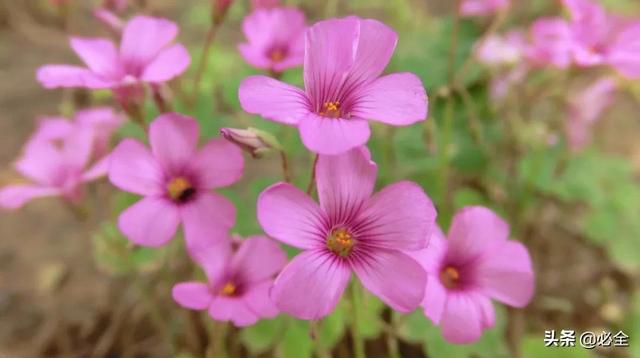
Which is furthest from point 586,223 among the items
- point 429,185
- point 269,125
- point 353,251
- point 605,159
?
point 353,251

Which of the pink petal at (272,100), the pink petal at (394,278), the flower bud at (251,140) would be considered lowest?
the pink petal at (394,278)

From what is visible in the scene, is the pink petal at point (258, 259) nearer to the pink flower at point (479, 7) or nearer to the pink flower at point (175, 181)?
the pink flower at point (175, 181)

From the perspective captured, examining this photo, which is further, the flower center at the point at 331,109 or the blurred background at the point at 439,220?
the blurred background at the point at 439,220

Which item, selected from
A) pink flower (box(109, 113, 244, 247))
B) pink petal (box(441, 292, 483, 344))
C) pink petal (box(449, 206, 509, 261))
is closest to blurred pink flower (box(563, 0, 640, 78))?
pink petal (box(449, 206, 509, 261))

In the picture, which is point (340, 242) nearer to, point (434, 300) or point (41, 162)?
point (434, 300)

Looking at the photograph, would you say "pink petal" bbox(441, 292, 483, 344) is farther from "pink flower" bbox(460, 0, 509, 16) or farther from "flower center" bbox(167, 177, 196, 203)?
"pink flower" bbox(460, 0, 509, 16)

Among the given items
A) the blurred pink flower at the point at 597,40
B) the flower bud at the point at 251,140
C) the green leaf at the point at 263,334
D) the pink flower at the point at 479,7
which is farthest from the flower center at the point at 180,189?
the pink flower at the point at 479,7
